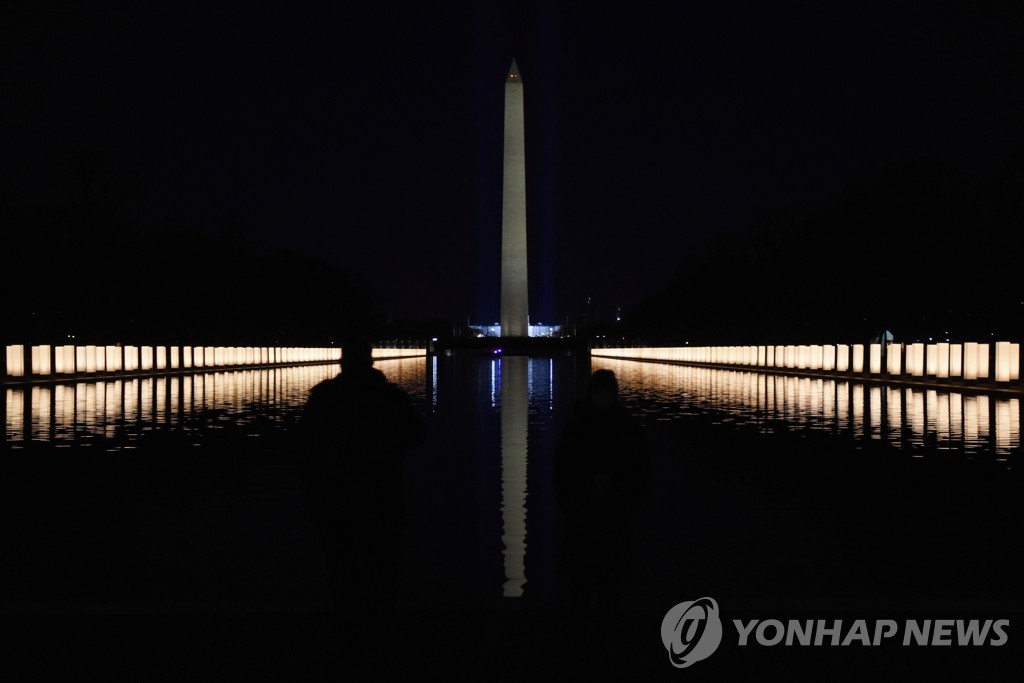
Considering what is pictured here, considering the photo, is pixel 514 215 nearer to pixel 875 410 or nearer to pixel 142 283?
pixel 142 283

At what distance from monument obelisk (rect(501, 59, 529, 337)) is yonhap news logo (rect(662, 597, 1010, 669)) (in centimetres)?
8877

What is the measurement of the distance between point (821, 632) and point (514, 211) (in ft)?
299

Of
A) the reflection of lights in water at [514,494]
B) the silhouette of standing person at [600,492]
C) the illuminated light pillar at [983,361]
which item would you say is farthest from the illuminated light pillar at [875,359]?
the silhouette of standing person at [600,492]

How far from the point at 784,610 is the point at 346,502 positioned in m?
2.52

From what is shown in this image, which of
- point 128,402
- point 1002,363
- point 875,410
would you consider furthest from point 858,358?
point 128,402

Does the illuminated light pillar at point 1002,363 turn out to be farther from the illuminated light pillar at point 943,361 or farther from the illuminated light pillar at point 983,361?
the illuminated light pillar at point 943,361

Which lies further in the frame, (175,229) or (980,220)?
(175,229)

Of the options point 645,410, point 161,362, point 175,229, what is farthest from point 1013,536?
point 175,229

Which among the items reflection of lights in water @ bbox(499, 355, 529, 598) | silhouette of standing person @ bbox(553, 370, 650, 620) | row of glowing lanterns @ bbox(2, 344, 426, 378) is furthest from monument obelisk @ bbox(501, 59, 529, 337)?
silhouette of standing person @ bbox(553, 370, 650, 620)

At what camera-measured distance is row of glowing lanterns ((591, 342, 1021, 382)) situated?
34969mm

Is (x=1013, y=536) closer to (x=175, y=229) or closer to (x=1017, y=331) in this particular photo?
(x=1017, y=331)

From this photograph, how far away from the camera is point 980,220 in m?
58.7

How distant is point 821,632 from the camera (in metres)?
6.42

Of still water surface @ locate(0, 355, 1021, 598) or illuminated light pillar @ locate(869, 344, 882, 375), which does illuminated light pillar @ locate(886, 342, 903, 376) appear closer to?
illuminated light pillar @ locate(869, 344, 882, 375)
